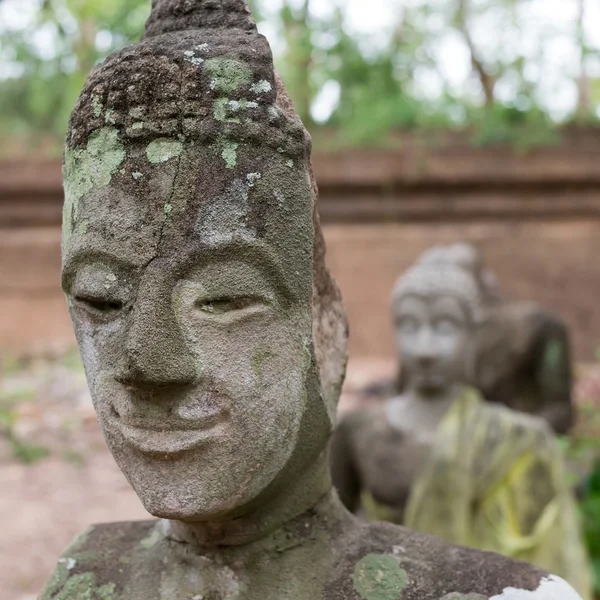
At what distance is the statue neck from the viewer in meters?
1.14

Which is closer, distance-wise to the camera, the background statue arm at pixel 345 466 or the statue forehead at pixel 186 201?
the statue forehead at pixel 186 201

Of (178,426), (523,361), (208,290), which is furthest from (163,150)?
(523,361)

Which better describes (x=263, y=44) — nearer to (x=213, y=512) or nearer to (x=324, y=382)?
(x=324, y=382)

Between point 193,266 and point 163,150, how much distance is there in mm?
138

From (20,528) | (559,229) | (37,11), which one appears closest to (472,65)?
(559,229)

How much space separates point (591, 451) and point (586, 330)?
117 centimetres

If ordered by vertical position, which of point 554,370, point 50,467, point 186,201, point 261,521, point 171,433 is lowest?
point 50,467

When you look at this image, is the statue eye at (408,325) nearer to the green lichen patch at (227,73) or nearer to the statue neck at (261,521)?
the statue neck at (261,521)

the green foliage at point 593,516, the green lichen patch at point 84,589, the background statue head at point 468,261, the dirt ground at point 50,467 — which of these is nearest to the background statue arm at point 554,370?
the background statue head at point 468,261

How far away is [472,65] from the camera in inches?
235

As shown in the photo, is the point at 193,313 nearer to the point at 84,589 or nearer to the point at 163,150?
the point at 163,150

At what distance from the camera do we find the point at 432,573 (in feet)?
3.71

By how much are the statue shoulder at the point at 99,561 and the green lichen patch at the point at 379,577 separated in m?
0.29

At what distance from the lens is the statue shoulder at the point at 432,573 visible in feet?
3.58
